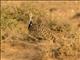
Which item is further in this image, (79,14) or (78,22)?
(79,14)

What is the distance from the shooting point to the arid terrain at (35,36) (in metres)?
5.23

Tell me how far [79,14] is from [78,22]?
2.48 feet

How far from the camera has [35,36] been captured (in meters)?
5.99

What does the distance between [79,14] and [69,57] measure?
A: 329 cm

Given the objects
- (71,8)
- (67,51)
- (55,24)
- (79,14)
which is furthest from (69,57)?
(71,8)

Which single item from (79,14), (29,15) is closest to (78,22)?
(79,14)

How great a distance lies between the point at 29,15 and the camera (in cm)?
708

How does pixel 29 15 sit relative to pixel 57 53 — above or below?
above

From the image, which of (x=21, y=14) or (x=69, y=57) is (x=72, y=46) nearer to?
(x=69, y=57)

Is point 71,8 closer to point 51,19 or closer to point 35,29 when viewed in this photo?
point 51,19

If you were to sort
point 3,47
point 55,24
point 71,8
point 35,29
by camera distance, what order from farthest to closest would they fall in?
point 71,8 → point 55,24 → point 35,29 → point 3,47

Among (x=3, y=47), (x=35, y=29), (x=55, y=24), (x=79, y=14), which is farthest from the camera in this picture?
(x=79, y=14)

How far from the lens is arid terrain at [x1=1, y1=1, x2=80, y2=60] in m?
5.23

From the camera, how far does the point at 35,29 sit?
20.3 ft
